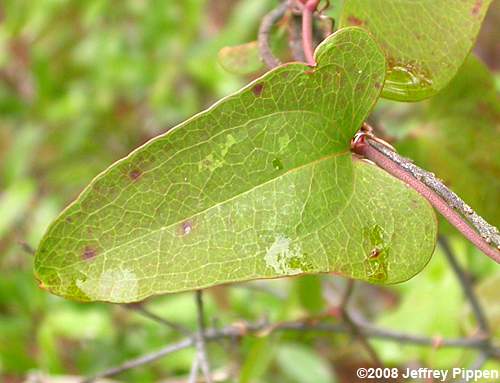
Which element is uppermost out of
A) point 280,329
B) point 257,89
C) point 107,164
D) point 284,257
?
point 257,89

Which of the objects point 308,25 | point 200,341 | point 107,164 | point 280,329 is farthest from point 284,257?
point 107,164

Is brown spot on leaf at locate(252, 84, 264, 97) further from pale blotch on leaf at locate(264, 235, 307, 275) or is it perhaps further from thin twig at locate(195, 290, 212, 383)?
thin twig at locate(195, 290, 212, 383)

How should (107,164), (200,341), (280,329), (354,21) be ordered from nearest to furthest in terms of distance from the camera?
(354,21), (200,341), (280,329), (107,164)

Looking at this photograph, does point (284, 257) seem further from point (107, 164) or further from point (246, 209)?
point (107, 164)

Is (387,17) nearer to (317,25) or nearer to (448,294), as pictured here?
(317,25)

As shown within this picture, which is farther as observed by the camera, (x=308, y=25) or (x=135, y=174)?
(x=308, y=25)

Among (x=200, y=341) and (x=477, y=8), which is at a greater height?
(x=477, y=8)

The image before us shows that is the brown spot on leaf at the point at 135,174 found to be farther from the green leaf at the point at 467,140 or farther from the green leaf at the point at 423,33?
the green leaf at the point at 467,140
